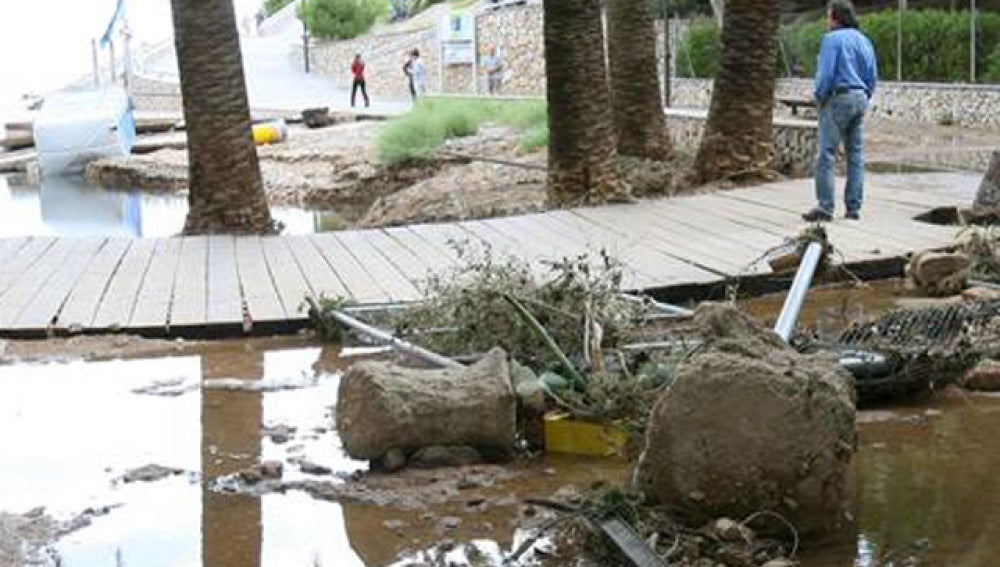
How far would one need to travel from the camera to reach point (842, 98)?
40.4 ft

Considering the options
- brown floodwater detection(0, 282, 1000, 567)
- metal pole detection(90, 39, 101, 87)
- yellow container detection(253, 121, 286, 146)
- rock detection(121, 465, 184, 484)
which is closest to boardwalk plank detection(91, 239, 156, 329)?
brown floodwater detection(0, 282, 1000, 567)

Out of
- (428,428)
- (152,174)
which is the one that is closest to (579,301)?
(428,428)

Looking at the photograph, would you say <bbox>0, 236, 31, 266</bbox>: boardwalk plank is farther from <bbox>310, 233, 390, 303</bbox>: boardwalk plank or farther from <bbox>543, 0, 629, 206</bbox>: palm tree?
<bbox>543, 0, 629, 206</bbox>: palm tree

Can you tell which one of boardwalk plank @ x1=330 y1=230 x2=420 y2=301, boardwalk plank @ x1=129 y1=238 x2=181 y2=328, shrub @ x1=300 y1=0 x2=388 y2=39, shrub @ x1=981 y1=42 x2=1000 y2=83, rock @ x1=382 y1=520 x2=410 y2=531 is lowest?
rock @ x1=382 y1=520 x2=410 y2=531

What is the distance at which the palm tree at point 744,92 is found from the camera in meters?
14.9

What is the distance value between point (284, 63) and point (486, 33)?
20.8 m

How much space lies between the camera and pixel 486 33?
A: 5197cm

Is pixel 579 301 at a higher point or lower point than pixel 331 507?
higher

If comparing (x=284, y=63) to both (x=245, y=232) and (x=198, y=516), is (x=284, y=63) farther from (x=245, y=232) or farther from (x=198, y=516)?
(x=198, y=516)

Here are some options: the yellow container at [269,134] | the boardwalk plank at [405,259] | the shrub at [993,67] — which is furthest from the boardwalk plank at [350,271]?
the yellow container at [269,134]

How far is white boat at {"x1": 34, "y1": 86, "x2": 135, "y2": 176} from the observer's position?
37562mm

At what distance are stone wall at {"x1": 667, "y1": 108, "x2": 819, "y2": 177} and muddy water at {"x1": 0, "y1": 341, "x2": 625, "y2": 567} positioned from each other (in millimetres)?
10157

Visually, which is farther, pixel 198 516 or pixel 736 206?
pixel 736 206

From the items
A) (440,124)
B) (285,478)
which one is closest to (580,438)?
(285,478)
